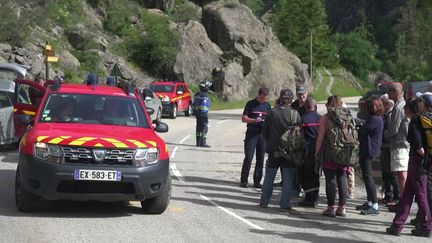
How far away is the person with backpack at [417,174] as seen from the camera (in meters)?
8.08

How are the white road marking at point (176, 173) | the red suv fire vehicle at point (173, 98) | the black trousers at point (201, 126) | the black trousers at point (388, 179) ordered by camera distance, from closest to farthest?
the black trousers at point (388, 179) < the white road marking at point (176, 173) < the black trousers at point (201, 126) < the red suv fire vehicle at point (173, 98)

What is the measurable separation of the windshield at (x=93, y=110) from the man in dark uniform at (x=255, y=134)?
2.72 metres

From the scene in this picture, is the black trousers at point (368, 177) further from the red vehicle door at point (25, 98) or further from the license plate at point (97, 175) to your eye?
the red vehicle door at point (25, 98)

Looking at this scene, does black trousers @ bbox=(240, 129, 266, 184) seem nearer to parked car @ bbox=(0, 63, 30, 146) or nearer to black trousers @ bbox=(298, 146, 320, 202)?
black trousers @ bbox=(298, 146, 320, 202)

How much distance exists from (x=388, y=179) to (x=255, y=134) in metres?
2.75

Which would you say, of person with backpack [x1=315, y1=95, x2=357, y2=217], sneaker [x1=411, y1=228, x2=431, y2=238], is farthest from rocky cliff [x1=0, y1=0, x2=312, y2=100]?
sneaker [x1=411, y1=228, x2=431, y2=238]

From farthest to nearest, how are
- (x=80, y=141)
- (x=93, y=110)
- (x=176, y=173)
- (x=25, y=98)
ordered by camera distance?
(x=25, y=98) < (x=176, y=173) < (x=93, y=110) < (x=80, y=141)

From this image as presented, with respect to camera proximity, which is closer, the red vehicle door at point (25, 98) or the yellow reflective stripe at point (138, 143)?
the yellow reflective stripe at point (138, 143)

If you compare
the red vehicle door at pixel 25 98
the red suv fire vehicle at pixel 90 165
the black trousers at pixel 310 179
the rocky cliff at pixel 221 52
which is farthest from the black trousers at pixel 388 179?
the rocky cliff at pixel 221 52

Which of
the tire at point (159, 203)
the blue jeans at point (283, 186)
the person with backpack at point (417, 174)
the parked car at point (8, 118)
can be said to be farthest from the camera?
the parked car at point (8, 118)

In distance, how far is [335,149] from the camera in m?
9.31

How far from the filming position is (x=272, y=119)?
1024cm

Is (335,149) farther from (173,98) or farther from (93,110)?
(173,98)

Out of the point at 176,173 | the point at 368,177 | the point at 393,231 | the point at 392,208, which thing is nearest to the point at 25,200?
the point at 393,231
